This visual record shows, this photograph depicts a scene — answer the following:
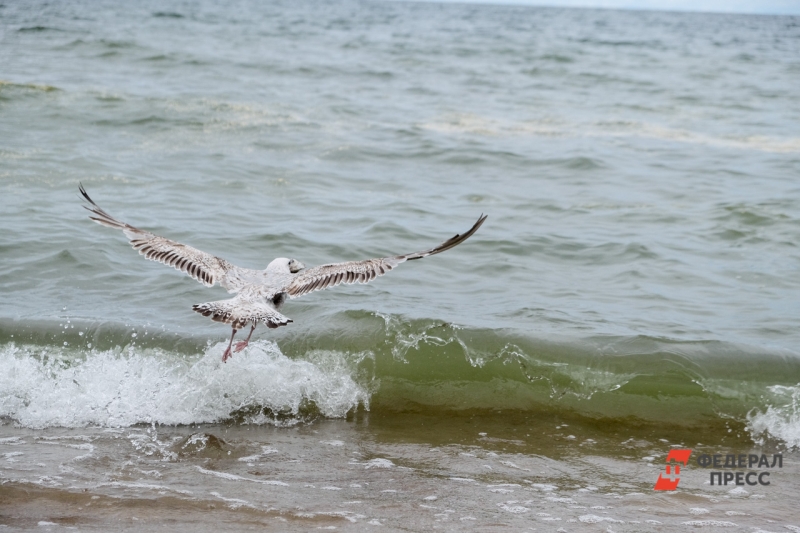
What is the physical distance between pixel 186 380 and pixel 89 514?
1.91 metres

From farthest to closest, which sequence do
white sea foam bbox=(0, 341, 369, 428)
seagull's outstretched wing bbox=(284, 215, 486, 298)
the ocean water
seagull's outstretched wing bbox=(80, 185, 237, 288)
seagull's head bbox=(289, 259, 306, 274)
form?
seagull's head bbox=(289, 259, 306, 274), seagull's outstretched wing bbox=(80, 185, 237, 288), seagull's outstretched wing bbox=(284, 215, 486, 298), white sea foam bbox=(0, 341, 369, 428), the ocean water

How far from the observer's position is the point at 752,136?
15984 mm

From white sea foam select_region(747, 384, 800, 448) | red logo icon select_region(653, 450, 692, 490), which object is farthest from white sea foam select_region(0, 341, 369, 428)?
white sea foam select_region(747, 384, 800, 448)

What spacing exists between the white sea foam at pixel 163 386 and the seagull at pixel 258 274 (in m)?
0.26

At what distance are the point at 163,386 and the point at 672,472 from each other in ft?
11.4

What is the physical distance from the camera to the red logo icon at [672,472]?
5.13m

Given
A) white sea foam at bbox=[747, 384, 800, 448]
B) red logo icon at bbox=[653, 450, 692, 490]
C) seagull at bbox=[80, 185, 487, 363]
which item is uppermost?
seagull at bbox=[80, 185, 487, 363]

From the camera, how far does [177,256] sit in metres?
6.77

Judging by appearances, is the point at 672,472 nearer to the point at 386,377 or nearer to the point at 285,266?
the point at 386,377

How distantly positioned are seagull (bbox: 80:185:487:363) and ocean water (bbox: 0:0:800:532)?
573mm

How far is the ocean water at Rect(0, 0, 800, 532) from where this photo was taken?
4949 mm

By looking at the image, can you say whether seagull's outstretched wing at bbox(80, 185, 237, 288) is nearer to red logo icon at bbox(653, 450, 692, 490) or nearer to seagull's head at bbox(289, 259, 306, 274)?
seagull's head at bbox(289, 259, 306, 274)

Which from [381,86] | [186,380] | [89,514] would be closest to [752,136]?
[381,86]

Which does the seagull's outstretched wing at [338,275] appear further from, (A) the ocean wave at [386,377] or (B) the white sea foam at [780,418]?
(B) the white sea foam at [780,418]
